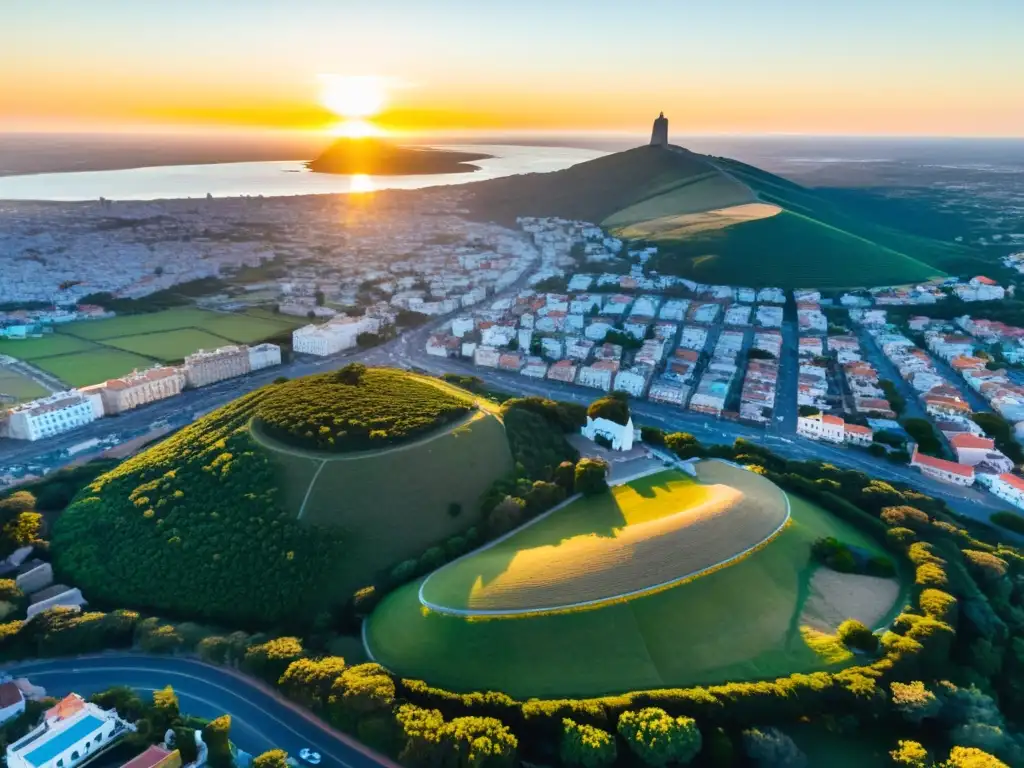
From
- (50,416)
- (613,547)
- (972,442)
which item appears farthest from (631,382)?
(50,416)

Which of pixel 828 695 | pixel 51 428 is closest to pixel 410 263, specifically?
pixel 51 428

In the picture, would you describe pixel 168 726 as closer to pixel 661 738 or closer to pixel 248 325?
pixel 661 738

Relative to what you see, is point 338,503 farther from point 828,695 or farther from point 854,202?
point 854,202

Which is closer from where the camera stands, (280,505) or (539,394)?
(280,505)

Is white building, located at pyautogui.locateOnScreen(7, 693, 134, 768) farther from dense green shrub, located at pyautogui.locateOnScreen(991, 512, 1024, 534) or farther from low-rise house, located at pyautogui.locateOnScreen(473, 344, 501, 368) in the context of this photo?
low-rise house, located at pyautogui.locateOnScreen(473, 344, 501, 368)

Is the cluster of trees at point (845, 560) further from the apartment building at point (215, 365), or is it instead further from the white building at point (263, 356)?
the white building at point (263, 356)

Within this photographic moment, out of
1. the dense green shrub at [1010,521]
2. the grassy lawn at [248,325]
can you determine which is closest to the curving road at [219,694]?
the dense green shrub at [1010,521]
